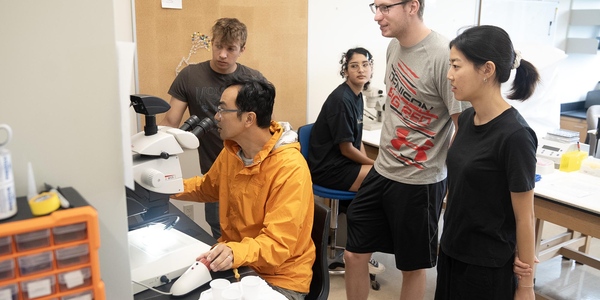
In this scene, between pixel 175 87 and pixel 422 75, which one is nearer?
pixel 422 75

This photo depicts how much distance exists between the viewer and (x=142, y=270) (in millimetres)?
1270

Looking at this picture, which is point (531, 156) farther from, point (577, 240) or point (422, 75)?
point (577, 240)

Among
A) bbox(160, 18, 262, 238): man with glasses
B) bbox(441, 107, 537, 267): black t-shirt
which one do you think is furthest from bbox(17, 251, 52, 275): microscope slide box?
bbox(160, 18, 262, 238): man with glasses

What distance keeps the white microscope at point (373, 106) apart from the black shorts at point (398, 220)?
4.90 ft

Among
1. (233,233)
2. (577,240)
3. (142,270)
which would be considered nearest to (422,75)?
(233,233)

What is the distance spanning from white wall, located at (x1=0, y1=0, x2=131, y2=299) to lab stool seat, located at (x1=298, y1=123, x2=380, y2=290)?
7.20 ft

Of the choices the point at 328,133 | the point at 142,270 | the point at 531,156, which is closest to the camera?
Result: the point at 142,270

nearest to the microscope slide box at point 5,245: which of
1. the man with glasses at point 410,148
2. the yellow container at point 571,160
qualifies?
the man with glasses at point 410,148

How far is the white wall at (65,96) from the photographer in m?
0.73

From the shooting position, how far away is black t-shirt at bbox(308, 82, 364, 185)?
2.89 meters

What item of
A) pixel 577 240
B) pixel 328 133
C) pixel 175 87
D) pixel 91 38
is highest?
pixel 91 38

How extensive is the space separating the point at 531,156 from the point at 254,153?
94 centimetres

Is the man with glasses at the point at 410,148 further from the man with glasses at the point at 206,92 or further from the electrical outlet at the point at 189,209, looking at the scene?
the electrical outlet at the point at 189,209

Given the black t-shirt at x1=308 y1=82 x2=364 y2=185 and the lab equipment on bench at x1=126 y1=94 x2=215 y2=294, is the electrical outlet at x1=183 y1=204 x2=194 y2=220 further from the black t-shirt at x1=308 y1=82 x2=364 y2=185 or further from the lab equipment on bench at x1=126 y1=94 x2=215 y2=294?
the lab equipment on bench at x1=126 y1=94 x2=215 y2=294
